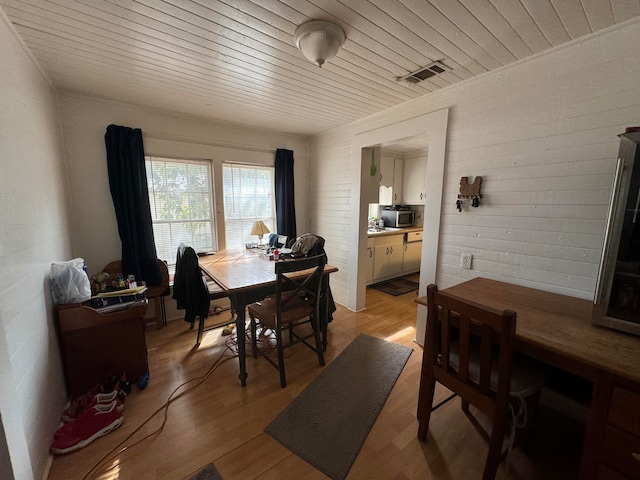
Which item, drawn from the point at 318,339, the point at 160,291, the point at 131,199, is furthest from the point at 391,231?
the point at 131,199

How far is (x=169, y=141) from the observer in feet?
9.27

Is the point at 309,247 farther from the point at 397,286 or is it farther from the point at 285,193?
the point at 397,286

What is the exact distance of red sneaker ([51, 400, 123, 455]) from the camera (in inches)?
56.9

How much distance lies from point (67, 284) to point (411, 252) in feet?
14.5

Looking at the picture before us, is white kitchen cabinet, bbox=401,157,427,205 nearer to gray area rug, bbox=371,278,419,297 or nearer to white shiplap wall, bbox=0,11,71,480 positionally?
gray area rug, bbox=371,278,419,297

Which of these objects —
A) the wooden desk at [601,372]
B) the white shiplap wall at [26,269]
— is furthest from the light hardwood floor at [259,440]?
the wooden desk at [601,372]

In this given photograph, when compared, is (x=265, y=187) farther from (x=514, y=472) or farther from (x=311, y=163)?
(x=514, y=472)

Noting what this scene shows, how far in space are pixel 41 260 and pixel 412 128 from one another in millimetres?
2970

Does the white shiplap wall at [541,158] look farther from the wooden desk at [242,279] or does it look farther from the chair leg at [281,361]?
the chair leg at [281,361]

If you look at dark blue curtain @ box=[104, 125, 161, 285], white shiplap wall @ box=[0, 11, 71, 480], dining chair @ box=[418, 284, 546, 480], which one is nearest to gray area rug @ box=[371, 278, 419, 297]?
dining chair @ box=[418, 284, 546, 480]

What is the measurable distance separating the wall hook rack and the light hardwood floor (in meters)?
1.44

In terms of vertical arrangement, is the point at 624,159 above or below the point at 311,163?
below

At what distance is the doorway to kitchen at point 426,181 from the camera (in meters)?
2.26

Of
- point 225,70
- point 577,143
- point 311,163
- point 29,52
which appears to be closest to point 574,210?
point 577,143
